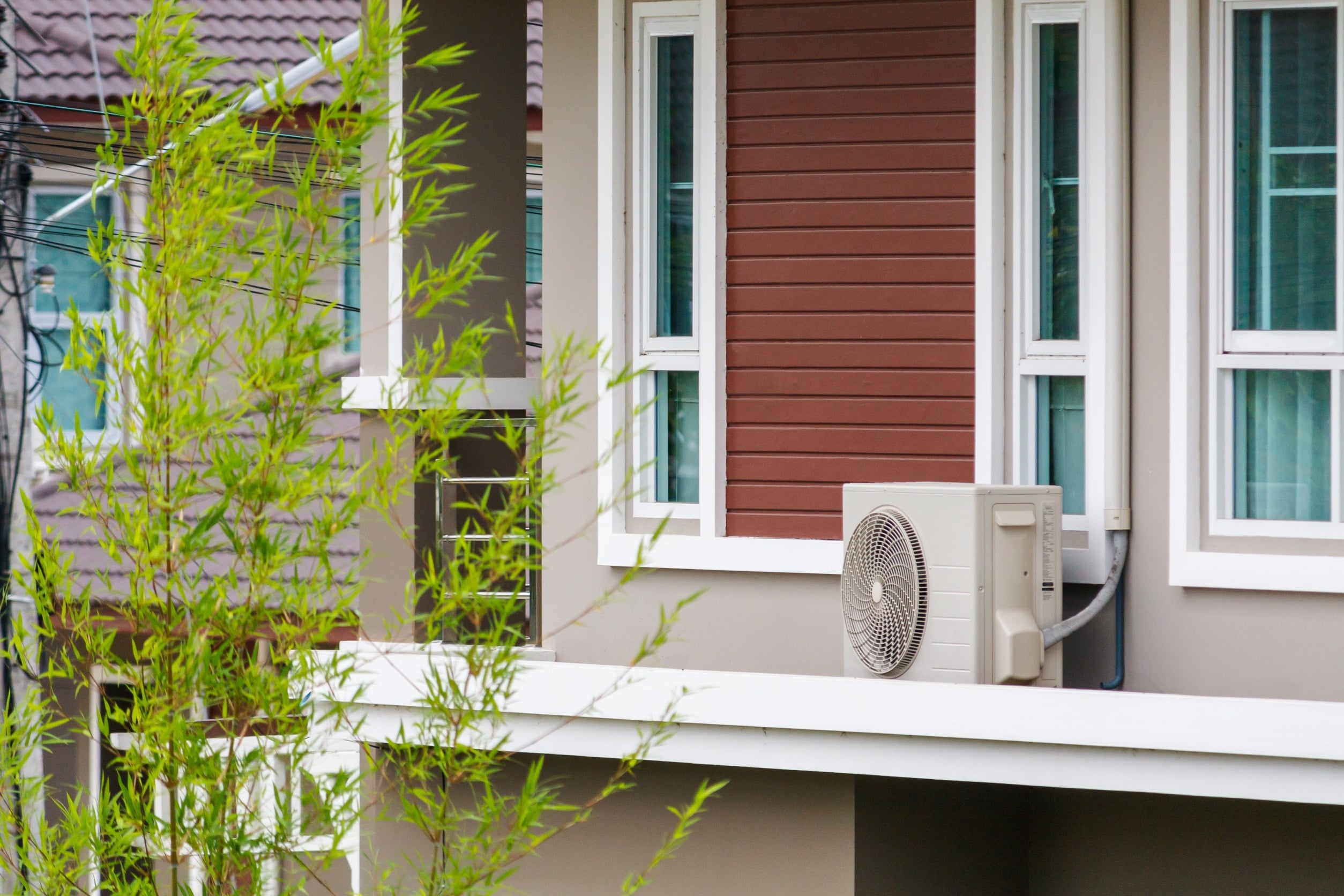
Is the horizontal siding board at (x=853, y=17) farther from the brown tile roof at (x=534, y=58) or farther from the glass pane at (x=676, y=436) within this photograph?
the brown tile roof at (x=534, y=58)

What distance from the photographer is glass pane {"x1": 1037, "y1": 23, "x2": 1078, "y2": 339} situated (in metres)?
5.16

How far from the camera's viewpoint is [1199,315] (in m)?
4.90

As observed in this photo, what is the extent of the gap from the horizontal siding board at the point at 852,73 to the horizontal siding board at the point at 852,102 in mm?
20

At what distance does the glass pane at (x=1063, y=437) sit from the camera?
17.0 ft

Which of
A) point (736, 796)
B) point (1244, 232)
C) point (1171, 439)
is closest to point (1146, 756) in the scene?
point (1171, 439)

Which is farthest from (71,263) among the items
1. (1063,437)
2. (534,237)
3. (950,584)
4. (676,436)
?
(950,584)

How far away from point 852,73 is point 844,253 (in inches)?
24.1

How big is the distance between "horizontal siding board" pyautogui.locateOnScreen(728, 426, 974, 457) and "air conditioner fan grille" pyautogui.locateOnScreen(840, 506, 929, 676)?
0.51 metres

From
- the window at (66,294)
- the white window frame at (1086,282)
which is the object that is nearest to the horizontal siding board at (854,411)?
the white window frame at (1086,282)

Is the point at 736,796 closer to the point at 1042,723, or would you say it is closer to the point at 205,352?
the point at 1042,723

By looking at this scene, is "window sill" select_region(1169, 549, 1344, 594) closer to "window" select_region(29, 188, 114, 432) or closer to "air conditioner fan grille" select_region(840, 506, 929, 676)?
"air conditioner fan grille" select_region(840, 506, 929, 676)

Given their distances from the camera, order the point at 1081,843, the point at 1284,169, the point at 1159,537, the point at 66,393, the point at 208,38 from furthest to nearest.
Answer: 1. the point at 66,393
2. the point at 208,38
3. the point at 1081,843
4. the point at 1159,537
5. the point at 1284,169

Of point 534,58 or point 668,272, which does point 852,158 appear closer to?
point 668,272

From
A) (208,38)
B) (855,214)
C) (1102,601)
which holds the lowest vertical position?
(1102,601)
